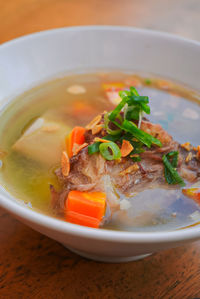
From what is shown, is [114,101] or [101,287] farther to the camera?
[114,101]

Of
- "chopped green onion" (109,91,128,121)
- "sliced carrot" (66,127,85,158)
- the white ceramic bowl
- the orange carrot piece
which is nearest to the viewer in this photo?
the orange carrot piece

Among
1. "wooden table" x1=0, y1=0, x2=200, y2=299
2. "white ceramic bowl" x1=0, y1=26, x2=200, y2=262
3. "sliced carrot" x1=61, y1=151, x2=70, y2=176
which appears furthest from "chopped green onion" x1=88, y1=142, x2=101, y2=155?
"white ceramic bowl" x1=0, y1=26, x2=200, y2=262

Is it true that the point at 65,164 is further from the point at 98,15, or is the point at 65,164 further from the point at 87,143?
the point at 98,15

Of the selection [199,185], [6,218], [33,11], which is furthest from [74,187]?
[33,11]

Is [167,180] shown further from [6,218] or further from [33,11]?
[33,11]

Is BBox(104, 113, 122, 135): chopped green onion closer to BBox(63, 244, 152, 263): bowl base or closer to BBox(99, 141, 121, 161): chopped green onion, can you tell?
BBox(99, 141, 121, 161): chopped green onion

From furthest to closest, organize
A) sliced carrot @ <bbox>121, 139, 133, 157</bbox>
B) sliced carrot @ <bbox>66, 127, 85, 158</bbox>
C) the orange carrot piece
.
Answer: sliced carrot @ <bbox>66, 127, 85, 158</bbox> < sliced carrot @ <bbox>121, 139, 133, 157</bbox> < the orange carrot piece
